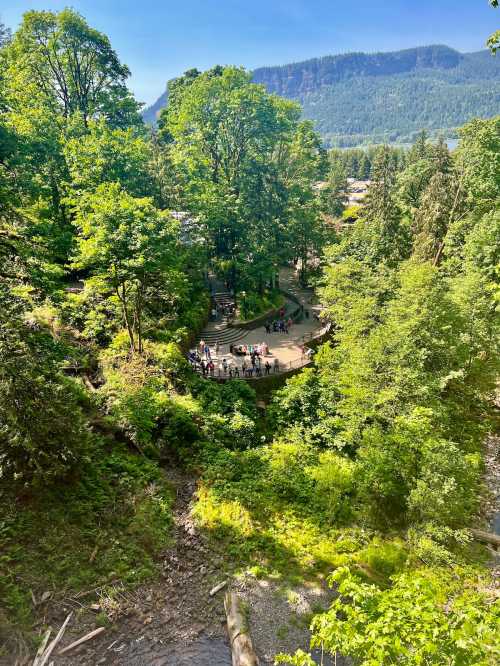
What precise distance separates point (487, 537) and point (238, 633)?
11.2 m

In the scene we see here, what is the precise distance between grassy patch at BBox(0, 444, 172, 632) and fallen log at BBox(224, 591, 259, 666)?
8.84ft

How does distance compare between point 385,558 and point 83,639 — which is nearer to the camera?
point 83,639

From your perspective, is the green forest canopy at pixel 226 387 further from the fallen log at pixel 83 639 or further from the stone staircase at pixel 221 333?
the stone staircase at pixel 221 333

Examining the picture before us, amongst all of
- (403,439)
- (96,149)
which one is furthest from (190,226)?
(403,439)

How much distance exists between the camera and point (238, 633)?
1160cm

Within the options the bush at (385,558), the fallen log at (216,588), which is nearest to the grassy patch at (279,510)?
the bush at (385,558)

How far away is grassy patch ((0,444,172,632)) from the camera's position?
38.3 feet

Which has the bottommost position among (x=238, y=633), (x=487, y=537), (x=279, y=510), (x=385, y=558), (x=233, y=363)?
(x=487, y=537)

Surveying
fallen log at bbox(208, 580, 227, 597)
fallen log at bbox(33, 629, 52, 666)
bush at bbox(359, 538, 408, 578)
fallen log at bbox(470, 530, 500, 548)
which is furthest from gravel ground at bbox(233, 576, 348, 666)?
fallen log at bbox(470, 530, 500, 548)

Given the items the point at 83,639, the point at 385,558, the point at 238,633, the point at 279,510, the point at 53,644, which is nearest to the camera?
the point at 53,644

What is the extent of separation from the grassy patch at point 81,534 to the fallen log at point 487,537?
12348mm

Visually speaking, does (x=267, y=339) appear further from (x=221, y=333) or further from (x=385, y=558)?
(x=385, y=558)

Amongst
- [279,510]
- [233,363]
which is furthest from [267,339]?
[279,510]

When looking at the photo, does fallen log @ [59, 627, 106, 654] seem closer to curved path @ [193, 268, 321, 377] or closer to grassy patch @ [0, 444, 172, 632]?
grassy patch @ [0, 444, 172, 632]
